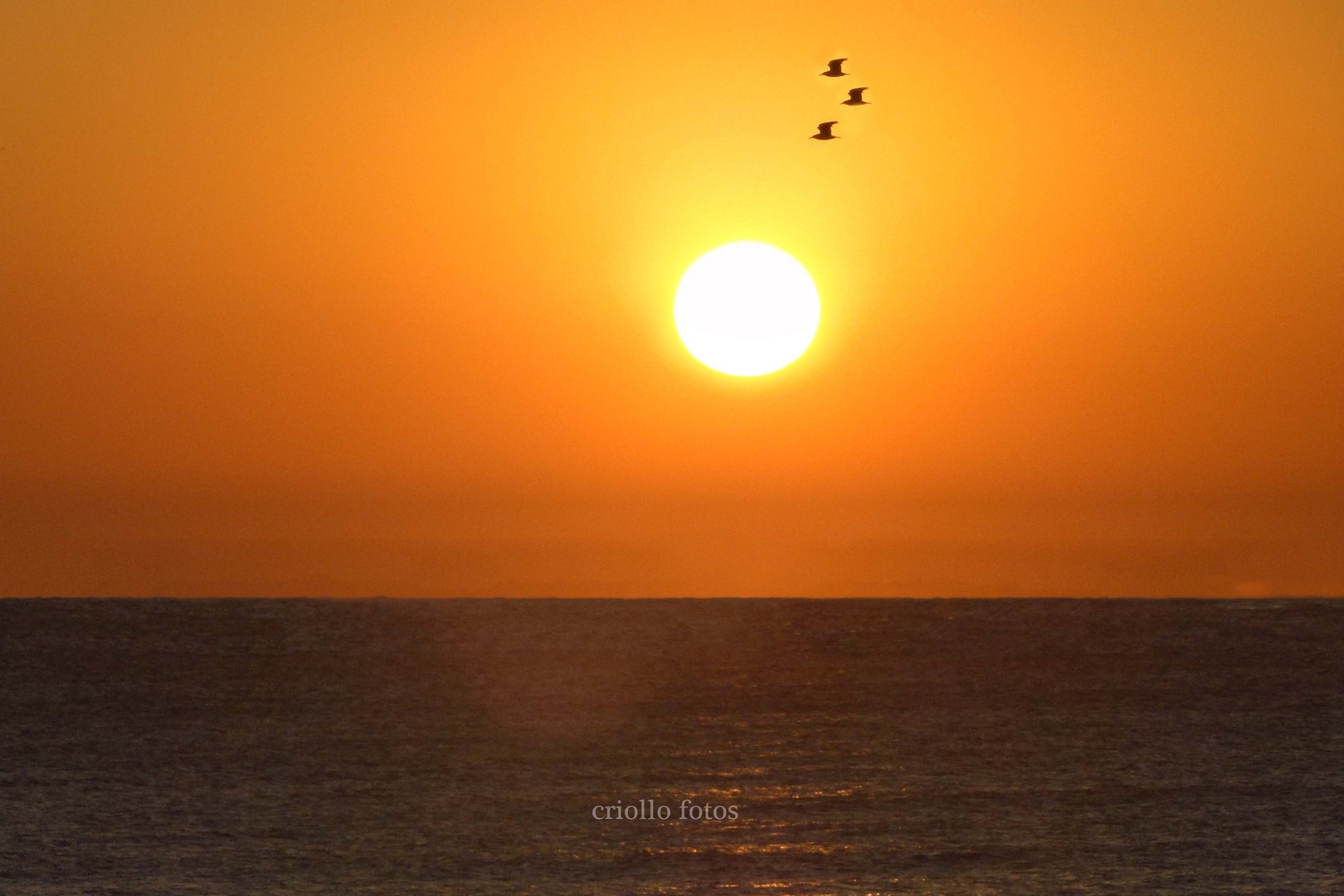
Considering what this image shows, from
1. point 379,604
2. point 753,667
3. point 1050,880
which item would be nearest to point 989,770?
point 1050,880

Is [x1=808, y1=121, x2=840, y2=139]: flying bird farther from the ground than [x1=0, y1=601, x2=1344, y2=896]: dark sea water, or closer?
farther from the ground

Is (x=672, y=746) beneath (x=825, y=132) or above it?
beneath

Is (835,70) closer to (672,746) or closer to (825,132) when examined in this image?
(825,132)

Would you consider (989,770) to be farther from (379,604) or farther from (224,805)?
(224,805)

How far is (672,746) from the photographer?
125 cm

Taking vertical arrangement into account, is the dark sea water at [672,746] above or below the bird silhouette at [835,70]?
below

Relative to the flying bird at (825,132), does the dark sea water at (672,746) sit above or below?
below

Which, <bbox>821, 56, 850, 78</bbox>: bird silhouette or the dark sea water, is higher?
<bbox>821, 56, 850, 78</bbox>: bird silhouette

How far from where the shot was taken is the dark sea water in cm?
118

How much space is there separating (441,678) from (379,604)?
0.13 metres

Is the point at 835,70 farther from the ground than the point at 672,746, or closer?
farther from the ground

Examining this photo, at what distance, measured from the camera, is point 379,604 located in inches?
51.9

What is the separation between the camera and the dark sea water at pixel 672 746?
118 cm

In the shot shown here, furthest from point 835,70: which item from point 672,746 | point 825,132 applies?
point 672,746
